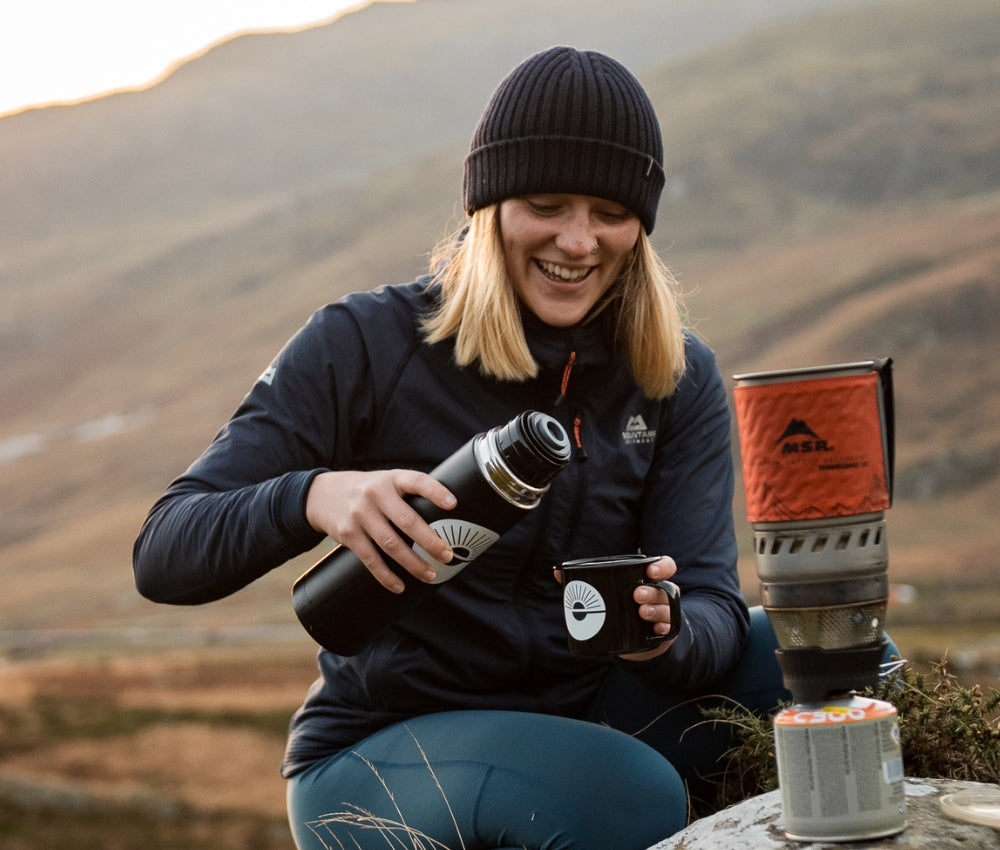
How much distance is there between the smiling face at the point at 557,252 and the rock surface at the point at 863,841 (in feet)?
4.98

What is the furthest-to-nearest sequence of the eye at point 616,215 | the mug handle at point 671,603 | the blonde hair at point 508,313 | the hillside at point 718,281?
1. the hillside at point 718,281
2. the eye at point 616,215
3. the blonde hair at point 508,313
4. the mug handle at point 671,603

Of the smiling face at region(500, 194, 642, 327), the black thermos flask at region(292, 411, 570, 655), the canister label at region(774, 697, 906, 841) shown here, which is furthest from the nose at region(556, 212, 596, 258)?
the canister label at region(774, 697, 906, 841)

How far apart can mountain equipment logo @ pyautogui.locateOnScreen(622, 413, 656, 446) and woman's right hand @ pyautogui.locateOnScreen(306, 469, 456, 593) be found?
1067 mm

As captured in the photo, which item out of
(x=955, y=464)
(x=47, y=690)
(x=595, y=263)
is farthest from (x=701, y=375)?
A: (x=955, y=464)

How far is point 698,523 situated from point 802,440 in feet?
4.39

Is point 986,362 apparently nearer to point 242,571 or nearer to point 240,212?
point 242,571

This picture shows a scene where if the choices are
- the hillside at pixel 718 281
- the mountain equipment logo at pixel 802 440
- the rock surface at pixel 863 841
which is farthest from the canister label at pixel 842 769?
the hillside at pixel 718 281

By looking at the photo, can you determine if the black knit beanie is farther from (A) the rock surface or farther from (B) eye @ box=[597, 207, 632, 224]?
(A) the rock surface

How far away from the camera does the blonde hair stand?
3912 millimetres

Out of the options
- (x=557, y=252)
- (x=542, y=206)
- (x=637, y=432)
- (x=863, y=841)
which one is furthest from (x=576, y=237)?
(x=863, y=841)

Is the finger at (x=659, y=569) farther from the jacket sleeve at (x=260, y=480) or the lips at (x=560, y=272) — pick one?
the lips at (x=560, y=272)

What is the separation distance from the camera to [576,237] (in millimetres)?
3951

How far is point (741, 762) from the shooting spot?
3953mm

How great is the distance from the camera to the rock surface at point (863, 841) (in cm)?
284
